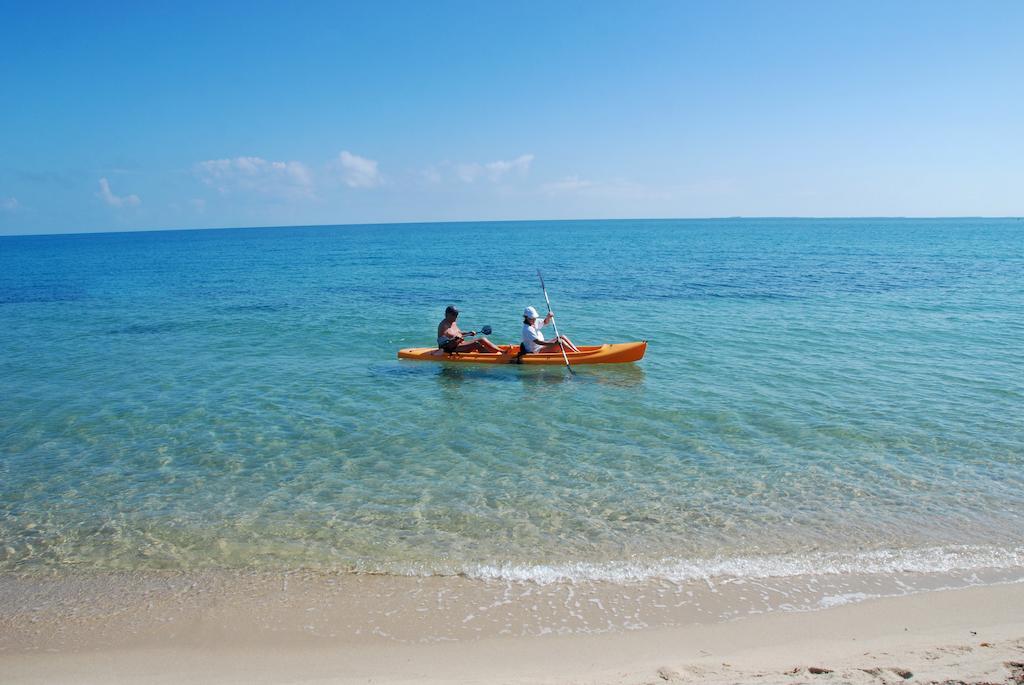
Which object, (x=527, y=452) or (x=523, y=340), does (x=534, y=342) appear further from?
(x=527, y=452)

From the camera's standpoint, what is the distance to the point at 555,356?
14.4 m

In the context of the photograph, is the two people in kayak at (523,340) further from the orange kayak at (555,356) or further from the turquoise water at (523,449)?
the turquoise water at (523,449)

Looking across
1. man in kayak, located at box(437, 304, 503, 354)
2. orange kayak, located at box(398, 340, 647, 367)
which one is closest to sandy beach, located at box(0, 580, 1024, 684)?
orange kayak, located at box(398, 340, 647, 367)

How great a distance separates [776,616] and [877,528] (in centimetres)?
224

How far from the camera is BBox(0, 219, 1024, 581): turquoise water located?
6.57 metres

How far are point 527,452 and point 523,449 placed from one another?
151 mm

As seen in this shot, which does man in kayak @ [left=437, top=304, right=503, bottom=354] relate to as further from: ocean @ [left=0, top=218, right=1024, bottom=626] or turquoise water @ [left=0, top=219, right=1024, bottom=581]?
ocean @ [left=0, top=218, right=1024, bottom=626]

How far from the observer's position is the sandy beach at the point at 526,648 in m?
4.36

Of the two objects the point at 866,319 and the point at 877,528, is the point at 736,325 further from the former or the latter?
the point at 877,528

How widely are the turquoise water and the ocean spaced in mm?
43

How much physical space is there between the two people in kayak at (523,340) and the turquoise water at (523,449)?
0.53 m

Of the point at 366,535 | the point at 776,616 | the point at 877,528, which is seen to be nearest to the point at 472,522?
the point at 366,535

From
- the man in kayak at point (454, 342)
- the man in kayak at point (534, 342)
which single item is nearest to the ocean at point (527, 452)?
the man in kayak at point (534, 342)

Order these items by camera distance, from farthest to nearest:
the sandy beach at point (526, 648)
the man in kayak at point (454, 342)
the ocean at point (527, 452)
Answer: the man in kayak at point (454, 342) < the ocean at point (527, 452) < the sandy beach at point (526, 648)
